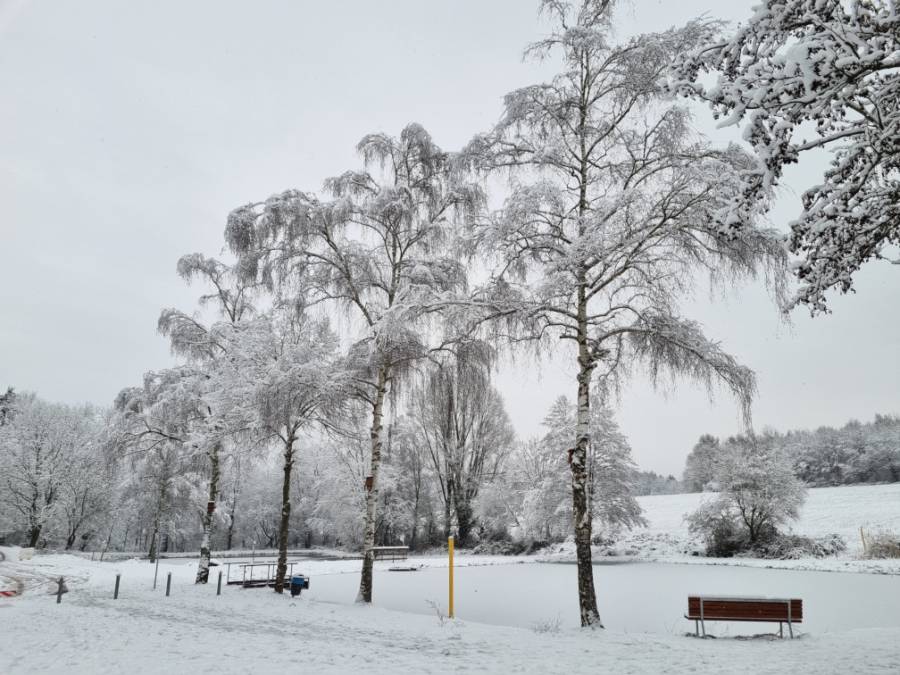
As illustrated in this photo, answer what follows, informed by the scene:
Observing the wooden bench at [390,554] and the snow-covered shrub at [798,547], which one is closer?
the snow-covered shrub at [798,547]

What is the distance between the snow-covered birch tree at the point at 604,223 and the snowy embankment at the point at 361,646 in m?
2.22

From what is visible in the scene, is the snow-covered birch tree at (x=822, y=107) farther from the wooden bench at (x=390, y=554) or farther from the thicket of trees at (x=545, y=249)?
the wooden bench at (x=390, y=554)

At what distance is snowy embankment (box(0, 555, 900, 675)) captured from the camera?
655cm

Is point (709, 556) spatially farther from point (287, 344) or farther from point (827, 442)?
point (827, 442)

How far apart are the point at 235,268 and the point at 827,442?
83703mm

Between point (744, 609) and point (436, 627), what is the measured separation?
5.22 metres

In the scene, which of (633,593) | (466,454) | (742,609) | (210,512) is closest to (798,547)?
(633,593)

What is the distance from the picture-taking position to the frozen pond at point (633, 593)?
41.3ft

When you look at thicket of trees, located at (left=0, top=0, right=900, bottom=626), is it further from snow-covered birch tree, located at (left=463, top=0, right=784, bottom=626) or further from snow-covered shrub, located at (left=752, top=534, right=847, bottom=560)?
snow-covered shrub, located at (left=752, top=534, right=847, bottom=560)

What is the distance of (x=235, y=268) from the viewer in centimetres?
1503

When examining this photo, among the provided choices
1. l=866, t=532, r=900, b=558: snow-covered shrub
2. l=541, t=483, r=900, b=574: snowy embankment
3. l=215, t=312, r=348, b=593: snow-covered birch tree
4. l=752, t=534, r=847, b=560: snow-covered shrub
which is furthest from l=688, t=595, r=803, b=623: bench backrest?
l=752, t=534, r=847, b=560: snow-covered shrub

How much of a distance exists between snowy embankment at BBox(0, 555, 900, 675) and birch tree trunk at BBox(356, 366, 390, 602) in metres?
1.26

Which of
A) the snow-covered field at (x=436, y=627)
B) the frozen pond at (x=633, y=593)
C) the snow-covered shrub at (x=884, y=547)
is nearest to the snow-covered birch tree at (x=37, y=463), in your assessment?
the snow-covered field at (x=436, y=627)

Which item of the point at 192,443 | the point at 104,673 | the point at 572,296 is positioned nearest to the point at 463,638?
the point at 104,673
